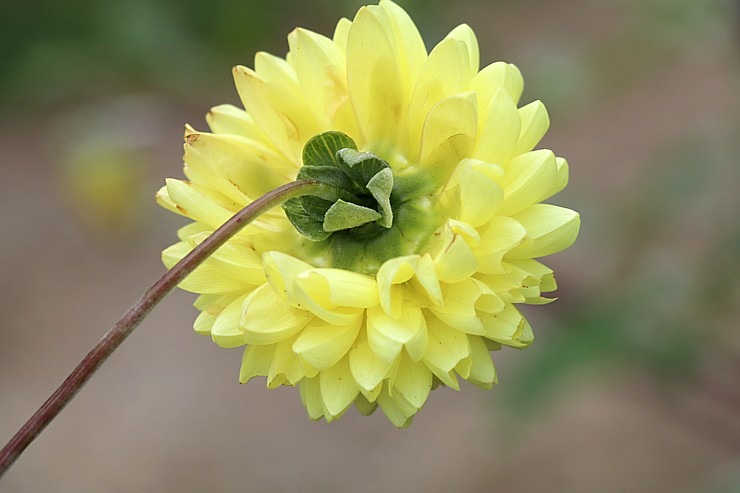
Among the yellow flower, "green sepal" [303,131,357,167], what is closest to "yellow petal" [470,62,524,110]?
the yellow flower

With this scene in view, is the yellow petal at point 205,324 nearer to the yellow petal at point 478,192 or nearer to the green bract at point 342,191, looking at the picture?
the green bract at point 342,191

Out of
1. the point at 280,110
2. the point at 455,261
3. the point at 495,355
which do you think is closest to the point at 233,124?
the point at 280,110

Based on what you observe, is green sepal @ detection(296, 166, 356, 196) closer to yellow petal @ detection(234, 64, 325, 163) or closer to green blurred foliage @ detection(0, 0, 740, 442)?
yellow petal @ detection(234, 64, 325, 163)

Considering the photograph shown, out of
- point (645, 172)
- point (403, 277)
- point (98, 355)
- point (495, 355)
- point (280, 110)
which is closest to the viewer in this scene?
point (98, 355)

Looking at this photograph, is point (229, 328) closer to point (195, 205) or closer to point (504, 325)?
point (195, 205)

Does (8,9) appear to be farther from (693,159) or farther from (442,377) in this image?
(442,377)

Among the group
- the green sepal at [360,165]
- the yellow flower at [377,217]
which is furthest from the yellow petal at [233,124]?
the green sepal at [360,165]
